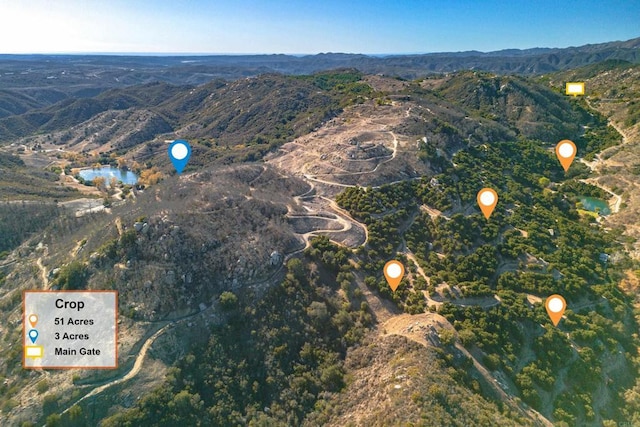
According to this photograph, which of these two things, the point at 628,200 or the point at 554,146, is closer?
the point at 628,200

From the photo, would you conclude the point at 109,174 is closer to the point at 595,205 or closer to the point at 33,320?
the point at 33,320

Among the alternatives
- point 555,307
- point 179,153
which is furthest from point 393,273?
point 179,153

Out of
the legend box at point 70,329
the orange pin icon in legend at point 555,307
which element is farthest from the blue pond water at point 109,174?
the orange pin icon in legend at point 555,307

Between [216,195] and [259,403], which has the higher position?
[216,195]

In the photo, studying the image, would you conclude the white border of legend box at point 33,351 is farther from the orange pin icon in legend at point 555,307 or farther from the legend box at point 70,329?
the orange pin icon in legend at point 555,307

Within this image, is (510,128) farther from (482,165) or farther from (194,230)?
(194,230)

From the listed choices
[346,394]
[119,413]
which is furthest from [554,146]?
[119,413]
